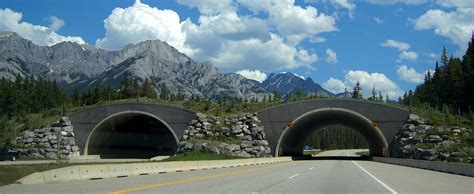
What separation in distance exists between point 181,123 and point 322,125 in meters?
24.7

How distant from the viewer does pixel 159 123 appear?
76062mm

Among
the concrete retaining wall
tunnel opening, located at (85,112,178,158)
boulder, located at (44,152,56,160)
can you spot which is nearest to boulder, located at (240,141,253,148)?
tunnel opening, located at (85,112,178,158)

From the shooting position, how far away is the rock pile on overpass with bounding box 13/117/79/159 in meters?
70.2

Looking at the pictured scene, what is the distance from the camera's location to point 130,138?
262 ft

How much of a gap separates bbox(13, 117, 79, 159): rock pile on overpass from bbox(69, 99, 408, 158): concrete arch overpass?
1.18m

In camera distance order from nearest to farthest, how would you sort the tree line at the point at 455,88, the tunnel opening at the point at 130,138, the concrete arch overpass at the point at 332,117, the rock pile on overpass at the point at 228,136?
the concrete arch overpass at the point at 332,117 → the rock pile on overpass at the point at 228,136 → the tunnel opening at the point at 130,138 → the tree line at the point at 455,88

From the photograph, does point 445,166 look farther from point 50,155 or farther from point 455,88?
point 455,88

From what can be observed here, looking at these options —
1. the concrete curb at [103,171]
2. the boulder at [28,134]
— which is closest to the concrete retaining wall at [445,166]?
the concrete curb at [103,171]

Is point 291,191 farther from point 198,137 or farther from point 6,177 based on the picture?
point 198,137

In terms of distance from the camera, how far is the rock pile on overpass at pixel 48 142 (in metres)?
70.2

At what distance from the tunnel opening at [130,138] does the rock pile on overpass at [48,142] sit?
2.65 meters

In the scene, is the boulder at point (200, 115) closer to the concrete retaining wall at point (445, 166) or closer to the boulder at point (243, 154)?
the boulder at point (243, 154)

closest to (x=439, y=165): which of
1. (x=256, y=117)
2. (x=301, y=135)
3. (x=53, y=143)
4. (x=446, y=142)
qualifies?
(x=446, y=142)

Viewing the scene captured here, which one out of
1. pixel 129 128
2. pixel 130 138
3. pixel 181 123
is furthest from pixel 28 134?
pixel 181 123
